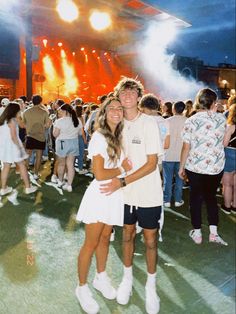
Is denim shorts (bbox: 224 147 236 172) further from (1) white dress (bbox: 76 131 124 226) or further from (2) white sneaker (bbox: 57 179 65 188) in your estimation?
(2) white sneaker (bbox: 57 179 65 188)

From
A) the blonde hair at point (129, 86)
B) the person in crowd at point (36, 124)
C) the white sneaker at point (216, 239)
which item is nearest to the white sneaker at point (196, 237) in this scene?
the white sneaker at point (216, 239)

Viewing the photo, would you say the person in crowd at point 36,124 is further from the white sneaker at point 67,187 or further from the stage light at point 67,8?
the stage light at point 67,8

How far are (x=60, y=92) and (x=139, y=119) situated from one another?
24860mm

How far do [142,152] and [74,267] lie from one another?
1790 millimetres

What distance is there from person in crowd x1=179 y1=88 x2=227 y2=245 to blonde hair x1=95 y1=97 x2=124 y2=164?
1.93 m

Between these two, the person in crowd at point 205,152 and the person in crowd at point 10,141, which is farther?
the person in crowd at point 10,141

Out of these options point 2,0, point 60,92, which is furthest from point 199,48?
point 2,0

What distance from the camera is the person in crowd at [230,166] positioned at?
17.3ft

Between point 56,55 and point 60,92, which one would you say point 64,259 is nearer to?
point 60,92

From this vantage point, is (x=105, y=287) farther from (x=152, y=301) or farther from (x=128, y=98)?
(x=128, y=98)

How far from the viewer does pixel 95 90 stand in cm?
2980

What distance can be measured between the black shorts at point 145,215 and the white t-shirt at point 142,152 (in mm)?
53

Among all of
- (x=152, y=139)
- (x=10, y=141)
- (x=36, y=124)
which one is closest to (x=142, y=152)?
(x=152, y=139)

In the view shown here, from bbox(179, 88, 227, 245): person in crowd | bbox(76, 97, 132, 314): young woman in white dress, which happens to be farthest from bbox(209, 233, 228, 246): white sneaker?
bbox(76, 97, 132, 314): young woman in white dress
